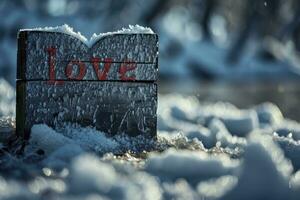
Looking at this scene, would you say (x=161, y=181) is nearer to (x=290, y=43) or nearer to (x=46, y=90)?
(x=46, y=90)

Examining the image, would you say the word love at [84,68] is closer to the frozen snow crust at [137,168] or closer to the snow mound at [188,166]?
the frozen snow crust at [137,168]

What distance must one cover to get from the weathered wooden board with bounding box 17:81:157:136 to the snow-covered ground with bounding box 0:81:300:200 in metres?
0.10

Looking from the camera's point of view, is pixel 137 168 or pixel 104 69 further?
pixel 104 69

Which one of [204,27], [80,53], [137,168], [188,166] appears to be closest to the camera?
[188,166]

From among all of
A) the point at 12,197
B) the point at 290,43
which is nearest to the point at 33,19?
the point at 290,43

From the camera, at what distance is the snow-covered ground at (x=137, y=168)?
12.2 ft

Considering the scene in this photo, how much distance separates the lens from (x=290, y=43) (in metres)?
44.1

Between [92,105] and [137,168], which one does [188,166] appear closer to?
[137,168]

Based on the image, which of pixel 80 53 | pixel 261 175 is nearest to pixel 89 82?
pixel 80 53

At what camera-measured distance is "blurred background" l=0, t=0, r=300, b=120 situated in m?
42.0

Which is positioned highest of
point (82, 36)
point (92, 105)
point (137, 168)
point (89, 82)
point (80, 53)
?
point (82, 36)

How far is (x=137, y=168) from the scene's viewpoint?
4.62 meters

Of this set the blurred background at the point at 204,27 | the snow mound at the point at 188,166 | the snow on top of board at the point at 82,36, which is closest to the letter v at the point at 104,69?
the snow on top of board at the point at 82,36

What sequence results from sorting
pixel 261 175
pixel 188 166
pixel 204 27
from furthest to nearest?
pixel 204 27 → pixel 188 166 → pixel 261 175
